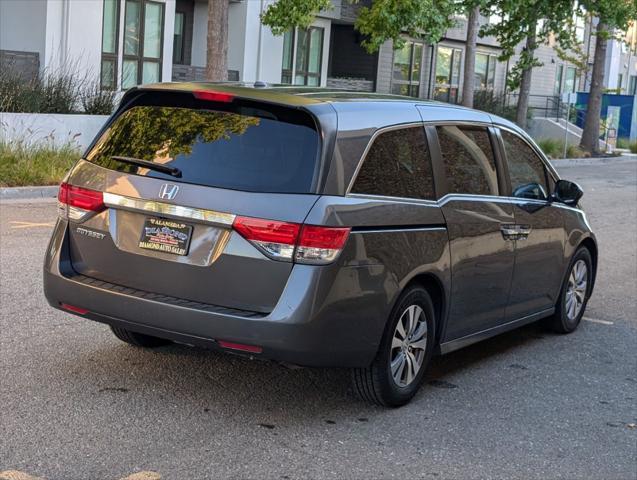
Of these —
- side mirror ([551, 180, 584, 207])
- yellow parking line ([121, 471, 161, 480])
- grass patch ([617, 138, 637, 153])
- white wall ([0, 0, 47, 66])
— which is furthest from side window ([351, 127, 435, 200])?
grass patch ([617, 138, 637, 153])

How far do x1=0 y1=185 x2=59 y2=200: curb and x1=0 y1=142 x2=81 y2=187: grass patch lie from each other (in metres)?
0.31

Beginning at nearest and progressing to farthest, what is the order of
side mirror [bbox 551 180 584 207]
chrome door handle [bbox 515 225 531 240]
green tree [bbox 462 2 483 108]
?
chrome door handle [bbox 515 225 531 240]
side mirror [bbox 551 180 584 207]
green tree [bbox 462 2 483 108]

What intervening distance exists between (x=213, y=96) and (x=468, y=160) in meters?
1.86

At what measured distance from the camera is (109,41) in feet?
82.9

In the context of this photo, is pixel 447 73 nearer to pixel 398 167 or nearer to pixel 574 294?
pixel 574 294

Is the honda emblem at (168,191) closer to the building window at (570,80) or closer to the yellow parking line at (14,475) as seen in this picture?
the yellow parking line at (14,475)

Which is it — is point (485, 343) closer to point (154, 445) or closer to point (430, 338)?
point (430, 338)

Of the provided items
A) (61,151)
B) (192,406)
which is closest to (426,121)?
(192,406)

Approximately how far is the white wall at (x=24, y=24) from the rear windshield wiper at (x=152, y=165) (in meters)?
18.9

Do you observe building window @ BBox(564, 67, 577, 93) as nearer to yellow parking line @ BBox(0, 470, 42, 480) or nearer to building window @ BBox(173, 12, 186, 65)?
building window @ BBox(173, 12, 186, 65)

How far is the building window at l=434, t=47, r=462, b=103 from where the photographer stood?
42.2 m

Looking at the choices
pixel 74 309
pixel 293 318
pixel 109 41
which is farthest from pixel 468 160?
pixel 109 41

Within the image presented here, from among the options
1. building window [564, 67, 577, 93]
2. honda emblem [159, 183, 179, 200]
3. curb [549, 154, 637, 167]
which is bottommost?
curb [549, 154, 637, 167]

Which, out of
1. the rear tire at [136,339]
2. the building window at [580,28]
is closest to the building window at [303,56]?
the building window at [580,28]
